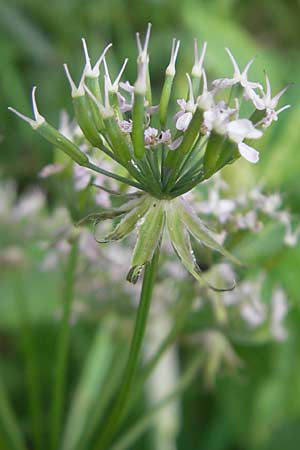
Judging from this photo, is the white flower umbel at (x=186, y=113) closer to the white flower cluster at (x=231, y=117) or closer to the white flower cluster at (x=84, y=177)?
the white flower cluster at (x=231, y=117)

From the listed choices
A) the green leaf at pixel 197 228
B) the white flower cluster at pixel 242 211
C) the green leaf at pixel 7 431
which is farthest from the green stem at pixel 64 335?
the green leaf at pixel 197 228

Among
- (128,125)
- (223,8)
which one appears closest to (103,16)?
(223,8)

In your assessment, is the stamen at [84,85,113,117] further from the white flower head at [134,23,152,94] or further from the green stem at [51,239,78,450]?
the green stem at [51,239,78,450]

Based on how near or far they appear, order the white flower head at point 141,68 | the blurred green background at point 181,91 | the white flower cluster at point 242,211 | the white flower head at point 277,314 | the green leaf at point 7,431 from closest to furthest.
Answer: the white flower head at point 141,68 < the white flower cluster at point 242,211 < the green leaf at point 7,431 < the white flower head at point 277,314 < the blurred green background at point 181,91

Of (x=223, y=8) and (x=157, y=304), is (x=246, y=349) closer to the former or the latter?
(x=157, y=304)

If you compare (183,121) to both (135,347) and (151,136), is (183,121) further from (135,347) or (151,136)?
(135,347)
